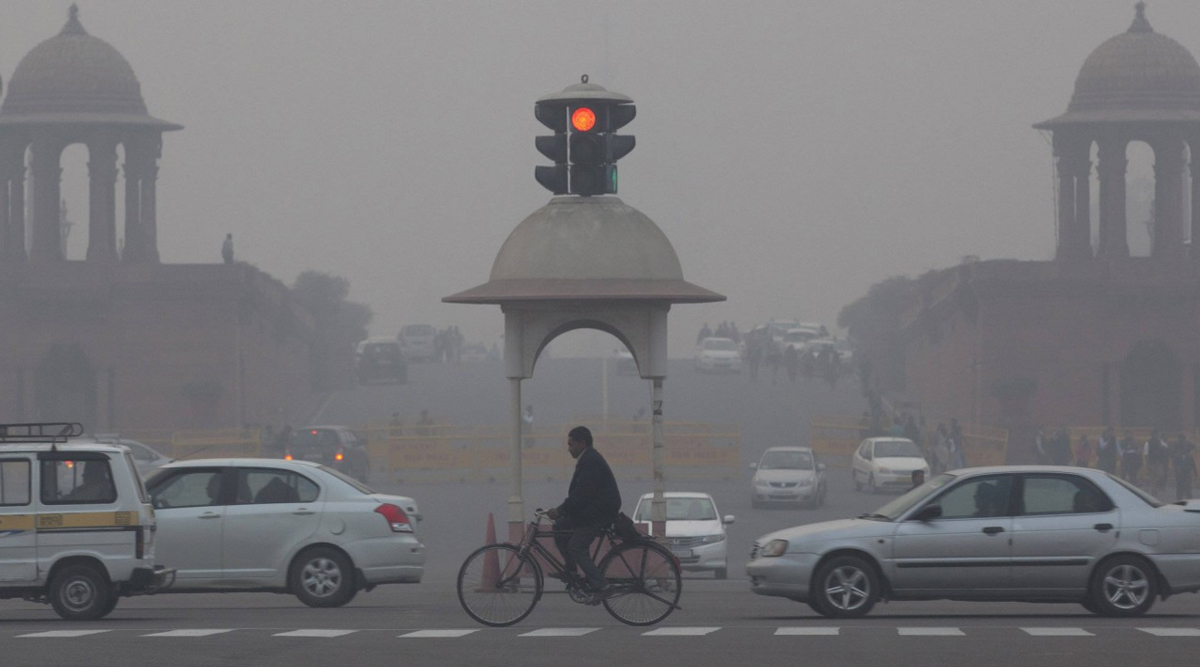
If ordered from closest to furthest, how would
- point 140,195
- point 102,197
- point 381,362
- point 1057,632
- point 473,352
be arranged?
1. point 1057,632
2. point 102,197
3. point 140,195
4. point 381,362
5. point 473,352

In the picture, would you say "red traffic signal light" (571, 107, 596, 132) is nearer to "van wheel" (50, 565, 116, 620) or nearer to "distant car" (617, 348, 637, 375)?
"van wheel" (50, 565, 116, 620)

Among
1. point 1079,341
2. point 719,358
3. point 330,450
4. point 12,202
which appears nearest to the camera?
point 330,450

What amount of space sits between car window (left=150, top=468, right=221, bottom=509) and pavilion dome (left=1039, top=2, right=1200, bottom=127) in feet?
178

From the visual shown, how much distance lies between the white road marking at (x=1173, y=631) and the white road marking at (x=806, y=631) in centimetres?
216

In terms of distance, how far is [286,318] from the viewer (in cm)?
7738

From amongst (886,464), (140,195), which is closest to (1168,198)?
(886,464)

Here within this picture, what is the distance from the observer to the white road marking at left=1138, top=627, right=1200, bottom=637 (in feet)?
46.0

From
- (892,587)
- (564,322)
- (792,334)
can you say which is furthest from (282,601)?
(792,334)

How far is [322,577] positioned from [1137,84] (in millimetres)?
55848

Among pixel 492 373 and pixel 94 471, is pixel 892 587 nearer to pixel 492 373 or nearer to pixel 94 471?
pixel 94 471

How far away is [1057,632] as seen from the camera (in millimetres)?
14227

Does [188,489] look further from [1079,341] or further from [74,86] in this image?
[74,86]


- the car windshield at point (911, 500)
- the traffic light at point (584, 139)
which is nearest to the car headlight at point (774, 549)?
the car windshield at point (911, 500)

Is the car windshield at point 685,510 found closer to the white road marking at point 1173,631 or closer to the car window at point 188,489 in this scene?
the car window at point 188,489
